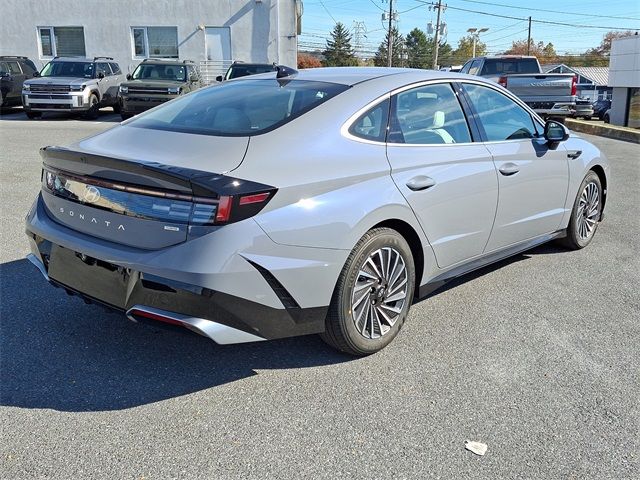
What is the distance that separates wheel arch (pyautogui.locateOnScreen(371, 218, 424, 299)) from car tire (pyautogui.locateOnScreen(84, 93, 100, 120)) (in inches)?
615

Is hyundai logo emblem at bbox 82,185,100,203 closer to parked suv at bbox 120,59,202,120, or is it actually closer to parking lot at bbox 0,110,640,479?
parking lot at bbox 0,110,640,479

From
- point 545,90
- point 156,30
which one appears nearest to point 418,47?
point 156,30

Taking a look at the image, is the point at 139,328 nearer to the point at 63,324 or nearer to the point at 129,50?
the point at 63,324

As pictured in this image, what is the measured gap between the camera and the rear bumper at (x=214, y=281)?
9.28 ft

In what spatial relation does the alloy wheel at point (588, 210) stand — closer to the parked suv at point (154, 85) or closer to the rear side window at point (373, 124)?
the rear side window at point (373, 124)

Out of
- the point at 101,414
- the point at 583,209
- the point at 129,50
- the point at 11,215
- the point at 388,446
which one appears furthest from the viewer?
the point at 129,50

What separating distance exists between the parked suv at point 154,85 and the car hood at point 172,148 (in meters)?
13.1

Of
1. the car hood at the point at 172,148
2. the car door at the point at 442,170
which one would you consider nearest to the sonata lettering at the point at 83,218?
the car hood at the point at 172,148

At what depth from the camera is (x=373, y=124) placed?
362 cm

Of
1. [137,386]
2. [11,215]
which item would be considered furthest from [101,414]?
[11,215]

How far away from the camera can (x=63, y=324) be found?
12.6 ft

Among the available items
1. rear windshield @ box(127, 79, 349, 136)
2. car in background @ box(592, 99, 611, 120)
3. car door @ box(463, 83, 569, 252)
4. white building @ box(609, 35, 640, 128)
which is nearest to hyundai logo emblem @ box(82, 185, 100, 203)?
rear windshield @ box(127, 79, 349, 136)

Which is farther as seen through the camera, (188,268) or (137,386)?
(137,386)

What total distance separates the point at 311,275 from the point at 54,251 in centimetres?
143
